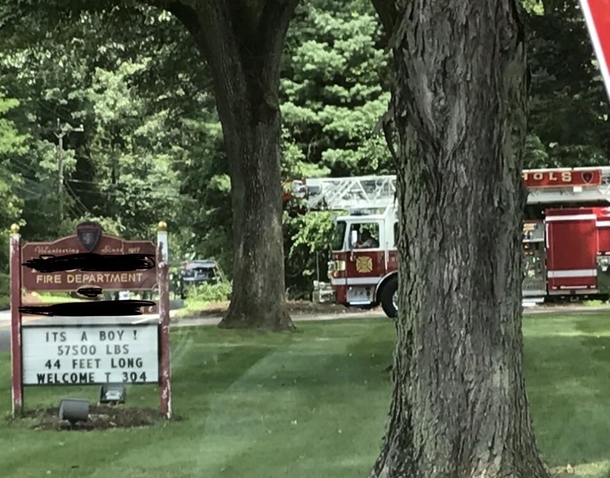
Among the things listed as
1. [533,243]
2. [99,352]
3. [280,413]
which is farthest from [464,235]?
[533,243]

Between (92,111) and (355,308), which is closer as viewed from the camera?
(92,111)

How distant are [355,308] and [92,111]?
849cm

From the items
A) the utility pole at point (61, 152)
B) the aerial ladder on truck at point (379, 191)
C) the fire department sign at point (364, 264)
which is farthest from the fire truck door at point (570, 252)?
the utility pole at point (61, 152)

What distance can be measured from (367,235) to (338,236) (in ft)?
1.71

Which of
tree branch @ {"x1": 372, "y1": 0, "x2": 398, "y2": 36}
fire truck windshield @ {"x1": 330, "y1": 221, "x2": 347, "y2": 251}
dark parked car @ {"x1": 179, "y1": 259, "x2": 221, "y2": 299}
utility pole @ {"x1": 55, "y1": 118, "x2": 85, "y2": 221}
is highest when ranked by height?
tree branch @ {"x1": 372, "y1": 0, "x2": 398, "y2": 36}

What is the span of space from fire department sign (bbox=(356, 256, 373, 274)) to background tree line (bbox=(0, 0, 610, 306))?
3.04ft

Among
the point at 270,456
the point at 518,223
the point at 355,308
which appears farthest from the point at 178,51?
the point at 518,223

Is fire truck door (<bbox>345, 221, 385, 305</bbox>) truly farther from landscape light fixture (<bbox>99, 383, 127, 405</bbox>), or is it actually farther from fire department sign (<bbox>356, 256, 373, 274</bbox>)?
landscape light fixture (<bbox>99, 383, 127, 405</bbox>)

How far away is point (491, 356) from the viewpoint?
16.1ft

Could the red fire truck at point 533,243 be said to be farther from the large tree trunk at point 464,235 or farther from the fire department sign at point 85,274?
the large tree trunk at point 464,235

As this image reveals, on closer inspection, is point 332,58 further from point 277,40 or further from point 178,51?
point 178,51

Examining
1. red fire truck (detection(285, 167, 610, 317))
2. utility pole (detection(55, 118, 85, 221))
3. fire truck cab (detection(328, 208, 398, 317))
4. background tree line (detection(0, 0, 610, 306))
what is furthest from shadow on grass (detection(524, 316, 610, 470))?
utility pole (detection(55, 118, 85, 221))

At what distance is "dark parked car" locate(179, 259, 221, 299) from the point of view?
10297 mm

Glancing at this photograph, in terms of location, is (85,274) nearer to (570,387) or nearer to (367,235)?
(570,387)
